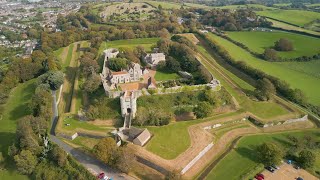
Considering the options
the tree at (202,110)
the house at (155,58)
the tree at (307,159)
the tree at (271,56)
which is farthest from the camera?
the tree at (271,56)

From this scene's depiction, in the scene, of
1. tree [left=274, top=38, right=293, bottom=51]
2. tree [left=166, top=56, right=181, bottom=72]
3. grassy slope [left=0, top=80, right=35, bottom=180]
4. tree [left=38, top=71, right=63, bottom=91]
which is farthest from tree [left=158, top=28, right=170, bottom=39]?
grassy slope [left=0, top=80, right=35, bottom=180]

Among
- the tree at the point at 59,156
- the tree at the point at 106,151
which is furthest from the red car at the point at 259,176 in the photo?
the tree at the point at 59,156

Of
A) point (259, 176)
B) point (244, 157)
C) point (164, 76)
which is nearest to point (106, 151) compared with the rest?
point (244, 157)

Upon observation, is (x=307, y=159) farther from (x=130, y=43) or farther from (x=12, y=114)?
(x=130, y=43)

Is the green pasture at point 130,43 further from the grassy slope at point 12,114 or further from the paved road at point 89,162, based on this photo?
the paved road at point 89,162

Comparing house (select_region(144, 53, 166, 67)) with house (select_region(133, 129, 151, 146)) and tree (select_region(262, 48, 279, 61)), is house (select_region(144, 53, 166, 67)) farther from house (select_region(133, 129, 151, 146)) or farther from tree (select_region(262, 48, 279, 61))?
tree (select_region(262, 48, 279, 61))
